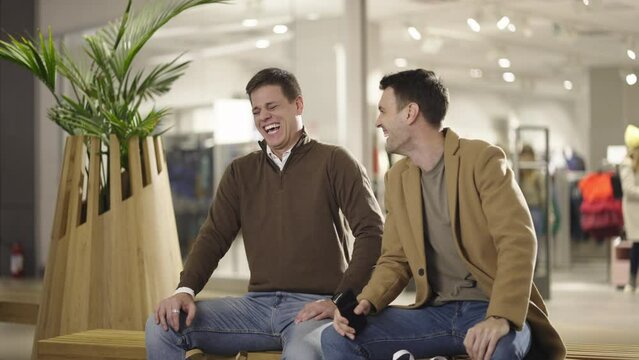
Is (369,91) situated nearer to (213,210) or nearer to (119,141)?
(119,141)

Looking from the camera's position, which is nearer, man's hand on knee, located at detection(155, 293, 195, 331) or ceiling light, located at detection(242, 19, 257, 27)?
man's hand on knee, located at detection(155, 293, 195, 331)

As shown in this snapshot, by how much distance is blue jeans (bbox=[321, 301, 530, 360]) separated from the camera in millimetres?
2746

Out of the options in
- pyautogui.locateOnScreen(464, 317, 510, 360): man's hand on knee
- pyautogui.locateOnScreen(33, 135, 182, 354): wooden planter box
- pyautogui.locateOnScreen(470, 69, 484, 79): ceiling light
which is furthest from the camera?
pyautogui.locateOnScreen(470, 69, 484, 79): ceiling light

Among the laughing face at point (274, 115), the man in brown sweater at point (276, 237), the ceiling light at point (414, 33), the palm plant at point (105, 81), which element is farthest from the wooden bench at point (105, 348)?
the ceiling light at point (414, 33)

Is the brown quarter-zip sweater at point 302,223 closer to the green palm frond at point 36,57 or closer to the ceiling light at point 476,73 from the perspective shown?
the green palm frond at point 36,57

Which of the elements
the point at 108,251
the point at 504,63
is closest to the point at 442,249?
the point at 108,251

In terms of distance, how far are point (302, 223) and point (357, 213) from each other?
0.62 ft

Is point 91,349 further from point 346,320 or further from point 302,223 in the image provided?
point 346,320

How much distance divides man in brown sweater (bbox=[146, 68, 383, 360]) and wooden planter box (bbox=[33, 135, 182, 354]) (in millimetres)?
1209

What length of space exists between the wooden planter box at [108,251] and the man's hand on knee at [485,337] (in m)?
2.27

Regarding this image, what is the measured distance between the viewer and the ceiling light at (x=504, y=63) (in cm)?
815

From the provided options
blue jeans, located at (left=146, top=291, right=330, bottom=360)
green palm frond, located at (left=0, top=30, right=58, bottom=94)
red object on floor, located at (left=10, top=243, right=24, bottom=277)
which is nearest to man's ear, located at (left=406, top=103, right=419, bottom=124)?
blue jeans, located at (left=146, top=291, right=330, bottom=360)

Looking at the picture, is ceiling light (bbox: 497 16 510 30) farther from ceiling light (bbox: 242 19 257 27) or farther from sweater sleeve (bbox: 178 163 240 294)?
sweater sleeve (bbox: 178 163 240 294)

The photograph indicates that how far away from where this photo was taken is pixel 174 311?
307 cm
